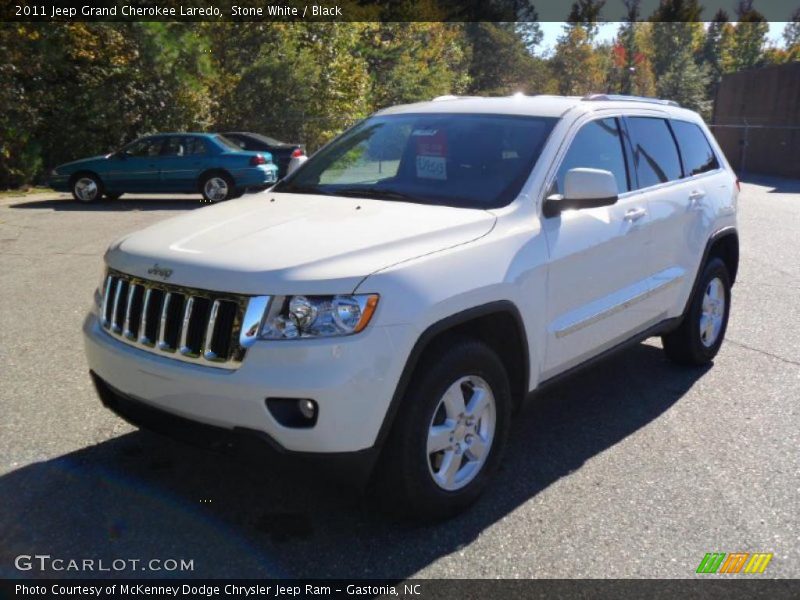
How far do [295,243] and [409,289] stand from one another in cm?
Answer: 56

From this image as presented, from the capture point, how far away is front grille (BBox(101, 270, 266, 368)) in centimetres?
310

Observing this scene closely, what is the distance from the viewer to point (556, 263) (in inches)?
155

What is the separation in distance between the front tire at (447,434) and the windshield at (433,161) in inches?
35.0

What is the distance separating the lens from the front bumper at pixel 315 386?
2994mm

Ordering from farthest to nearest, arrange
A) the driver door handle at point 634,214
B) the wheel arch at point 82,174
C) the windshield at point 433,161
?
the wheel arch at point 82,174
the driver door handle at point 634,214
the windshield at point 433,161

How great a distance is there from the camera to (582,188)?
3.89 m

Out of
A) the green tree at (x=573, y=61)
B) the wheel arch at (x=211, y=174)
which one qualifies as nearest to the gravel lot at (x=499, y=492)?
the wheel arch at (x=211, y=174)

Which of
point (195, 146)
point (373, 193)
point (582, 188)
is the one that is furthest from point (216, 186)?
point (582, 188)

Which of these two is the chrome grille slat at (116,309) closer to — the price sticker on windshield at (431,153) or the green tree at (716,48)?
the price sticker on windshield at (431,153)

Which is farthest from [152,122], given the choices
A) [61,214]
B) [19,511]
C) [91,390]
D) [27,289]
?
[19,511]

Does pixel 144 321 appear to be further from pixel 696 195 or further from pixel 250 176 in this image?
pixel 250 176

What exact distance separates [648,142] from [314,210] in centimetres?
237

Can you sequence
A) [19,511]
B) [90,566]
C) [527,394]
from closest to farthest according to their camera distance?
[90,566] < [19,511] < [527,394]

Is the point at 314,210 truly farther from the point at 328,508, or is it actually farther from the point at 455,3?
the point at 455,3
